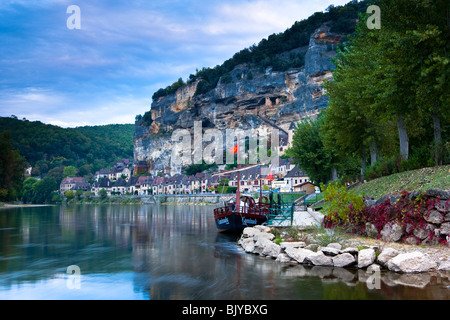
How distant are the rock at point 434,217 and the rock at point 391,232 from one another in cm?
119

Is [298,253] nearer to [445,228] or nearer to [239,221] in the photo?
[445,228]

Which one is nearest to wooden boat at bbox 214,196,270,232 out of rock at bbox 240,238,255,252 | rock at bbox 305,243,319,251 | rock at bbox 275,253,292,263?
rock at bbox 240,238,255,252

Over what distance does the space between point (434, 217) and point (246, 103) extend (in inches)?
4870

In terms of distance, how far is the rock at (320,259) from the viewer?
43.4 ft

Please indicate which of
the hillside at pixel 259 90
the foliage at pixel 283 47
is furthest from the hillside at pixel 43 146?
the foliage at pixel 283 47

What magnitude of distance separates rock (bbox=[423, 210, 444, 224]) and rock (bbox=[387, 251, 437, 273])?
1719mm

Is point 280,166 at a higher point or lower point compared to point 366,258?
higher

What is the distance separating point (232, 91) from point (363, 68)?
386 ft

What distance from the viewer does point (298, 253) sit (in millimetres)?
14141

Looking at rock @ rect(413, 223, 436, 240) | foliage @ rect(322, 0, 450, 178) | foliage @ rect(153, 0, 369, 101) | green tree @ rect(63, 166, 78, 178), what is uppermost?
foliage @ rect(153, 0, 369, 101)

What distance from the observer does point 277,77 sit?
126 m

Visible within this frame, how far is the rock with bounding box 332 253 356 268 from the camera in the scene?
12.8 meters

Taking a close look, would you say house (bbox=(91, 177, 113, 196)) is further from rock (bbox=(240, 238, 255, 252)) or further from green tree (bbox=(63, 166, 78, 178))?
rock (bbox=(240, 238, 255, 252))

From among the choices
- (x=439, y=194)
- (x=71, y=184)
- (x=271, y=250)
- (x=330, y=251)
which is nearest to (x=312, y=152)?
(x=271, y=250)
